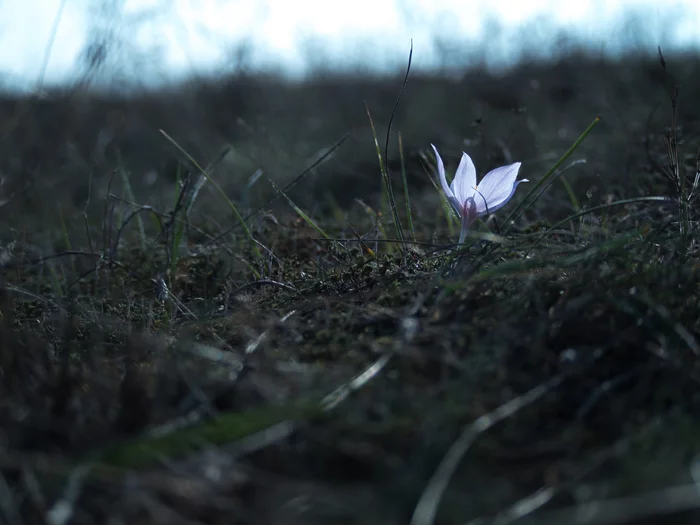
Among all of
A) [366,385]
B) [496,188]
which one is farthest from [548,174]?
[366,385]

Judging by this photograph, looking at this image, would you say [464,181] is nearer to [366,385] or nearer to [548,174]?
[548,174]

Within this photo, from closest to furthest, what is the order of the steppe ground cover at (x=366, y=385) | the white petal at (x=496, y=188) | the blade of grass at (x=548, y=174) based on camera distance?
1. the steppe ground cover at (x=366, y=385)
2. the blade of grass at (x=548, y=174)
3. the white petal at (x=496, y=188)

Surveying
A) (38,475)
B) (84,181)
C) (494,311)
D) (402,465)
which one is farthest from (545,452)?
(84,181)

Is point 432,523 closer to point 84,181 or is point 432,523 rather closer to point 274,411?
point 274,411

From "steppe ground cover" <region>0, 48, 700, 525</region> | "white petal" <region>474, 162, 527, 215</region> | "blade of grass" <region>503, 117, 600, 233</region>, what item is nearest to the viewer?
"steppe ground cover" <region>0, 48, 700, 525</region>

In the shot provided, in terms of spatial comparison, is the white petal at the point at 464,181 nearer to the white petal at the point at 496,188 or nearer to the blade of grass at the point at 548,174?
the white petal at the point at 496,188

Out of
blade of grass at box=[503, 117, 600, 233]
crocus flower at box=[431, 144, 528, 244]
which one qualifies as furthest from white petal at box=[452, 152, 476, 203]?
blade of grass at box=[503, 117, 600, 233]

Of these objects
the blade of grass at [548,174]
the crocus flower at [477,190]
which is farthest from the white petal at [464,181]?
the blade of grass at [548,174]

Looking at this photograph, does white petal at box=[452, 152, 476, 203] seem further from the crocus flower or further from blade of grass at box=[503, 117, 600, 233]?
blade of grass at box=[503, 117, 600, 233]
